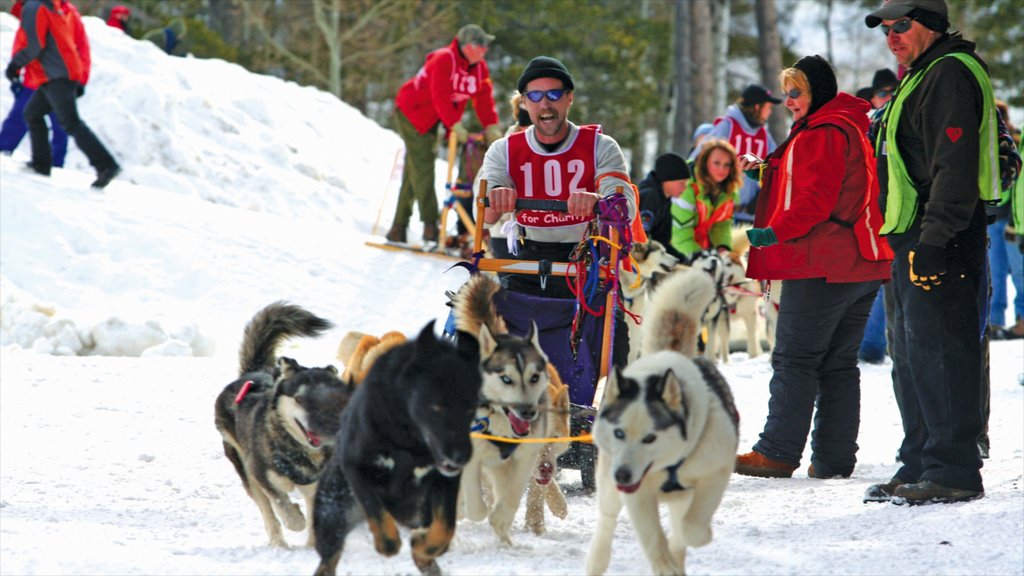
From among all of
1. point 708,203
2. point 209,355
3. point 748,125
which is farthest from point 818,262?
point 209,355

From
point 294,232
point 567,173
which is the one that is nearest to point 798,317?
point 567,173

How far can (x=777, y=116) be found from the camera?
17703 mm

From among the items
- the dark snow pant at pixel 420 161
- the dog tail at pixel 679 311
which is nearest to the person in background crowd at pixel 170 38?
the dark snow pant at pixel 420 161

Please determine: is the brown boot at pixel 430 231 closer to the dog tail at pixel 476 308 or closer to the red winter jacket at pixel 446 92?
the red winter jacket at pixel 446 92

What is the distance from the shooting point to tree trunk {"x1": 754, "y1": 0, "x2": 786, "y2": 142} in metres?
17.6

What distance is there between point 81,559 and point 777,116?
50.0ft

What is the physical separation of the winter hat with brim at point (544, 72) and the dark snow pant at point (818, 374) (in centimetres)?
137

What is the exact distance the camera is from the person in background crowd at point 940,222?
4.33 metres

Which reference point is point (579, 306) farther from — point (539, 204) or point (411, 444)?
point (411, 444)

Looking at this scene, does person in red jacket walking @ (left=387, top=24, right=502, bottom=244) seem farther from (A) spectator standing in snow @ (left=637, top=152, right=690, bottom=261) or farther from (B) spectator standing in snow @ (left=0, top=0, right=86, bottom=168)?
(B) spectator standing in snow @ (left=0, top=0, right=86, bottom=168)

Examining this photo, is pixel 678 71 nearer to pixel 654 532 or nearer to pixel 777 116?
pixel 777 116

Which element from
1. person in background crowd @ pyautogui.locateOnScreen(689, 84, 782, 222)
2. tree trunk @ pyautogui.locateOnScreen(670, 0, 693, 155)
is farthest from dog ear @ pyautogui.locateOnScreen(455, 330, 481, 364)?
tree trunk @ pyautogui.locateOnScreen(670, 0, 693, 155)

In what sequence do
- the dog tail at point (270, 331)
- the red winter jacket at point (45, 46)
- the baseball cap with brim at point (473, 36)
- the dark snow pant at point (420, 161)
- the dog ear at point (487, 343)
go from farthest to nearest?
the dark snow pant at point (420, 161), the baseball cap with brim at point (473, 36), the red winter jacket at point (45, 46), the dog tail at point (270, 331), the dog ear at point (487, 343)

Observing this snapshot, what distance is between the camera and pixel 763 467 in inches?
213
